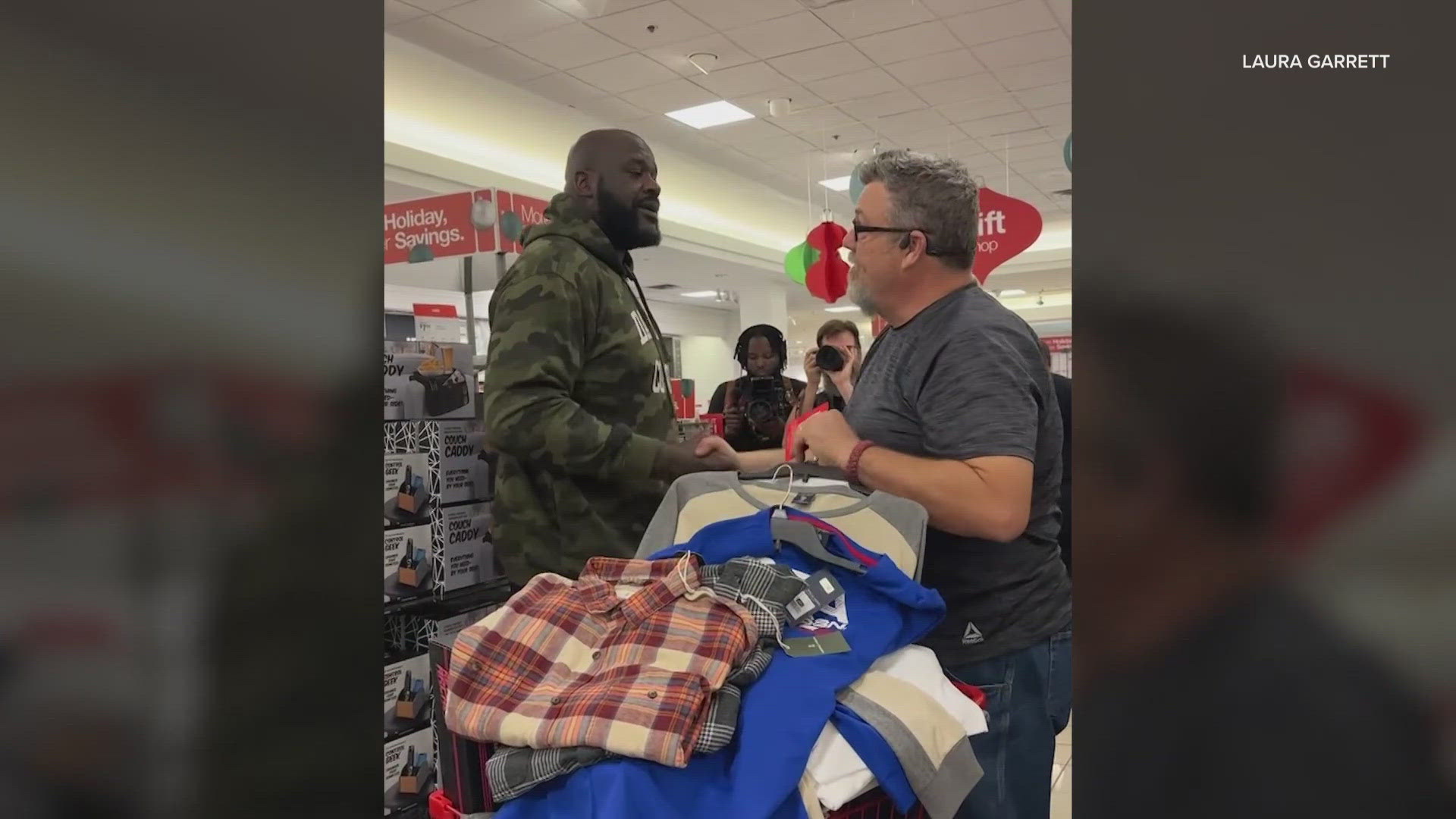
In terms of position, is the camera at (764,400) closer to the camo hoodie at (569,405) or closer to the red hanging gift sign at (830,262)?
the camo hoodie at (569,405)

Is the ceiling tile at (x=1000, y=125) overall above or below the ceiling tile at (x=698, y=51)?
above

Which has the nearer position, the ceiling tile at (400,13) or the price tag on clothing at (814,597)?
the price tag on clothing at (814,597)

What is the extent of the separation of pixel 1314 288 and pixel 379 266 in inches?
14.8

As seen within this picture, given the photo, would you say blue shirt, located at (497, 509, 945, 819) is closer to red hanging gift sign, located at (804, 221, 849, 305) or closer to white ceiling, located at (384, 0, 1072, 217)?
red hanging gift sign, located at (804, 221, 849, 305)

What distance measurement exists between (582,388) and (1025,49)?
581 cm

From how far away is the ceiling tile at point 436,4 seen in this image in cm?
546

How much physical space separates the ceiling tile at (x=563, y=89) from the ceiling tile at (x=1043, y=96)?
3.29 metres

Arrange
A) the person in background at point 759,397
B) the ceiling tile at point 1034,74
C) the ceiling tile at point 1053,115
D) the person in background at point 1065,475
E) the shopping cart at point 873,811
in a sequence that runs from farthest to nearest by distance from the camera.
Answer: the ceiling tile at point 1053,115 < the ceiling tile at point 1034,74 < the person in background at point 759,397 < the person in background at point 1065,475 < the shopping cart at point 873,811

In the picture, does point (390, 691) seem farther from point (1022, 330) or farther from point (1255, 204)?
point (1255, 204)

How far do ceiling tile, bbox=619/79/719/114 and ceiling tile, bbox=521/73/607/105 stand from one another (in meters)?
0.28

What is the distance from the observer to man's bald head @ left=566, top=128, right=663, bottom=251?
1.74m

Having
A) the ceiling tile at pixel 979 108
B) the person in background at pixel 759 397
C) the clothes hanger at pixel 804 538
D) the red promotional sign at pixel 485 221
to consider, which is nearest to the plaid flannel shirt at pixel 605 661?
the clothes hanger at pixel 804 538

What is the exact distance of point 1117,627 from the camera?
43 cm

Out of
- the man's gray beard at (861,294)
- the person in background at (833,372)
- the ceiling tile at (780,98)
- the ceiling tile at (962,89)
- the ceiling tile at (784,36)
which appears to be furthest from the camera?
the ceiling tile at (780,98)
